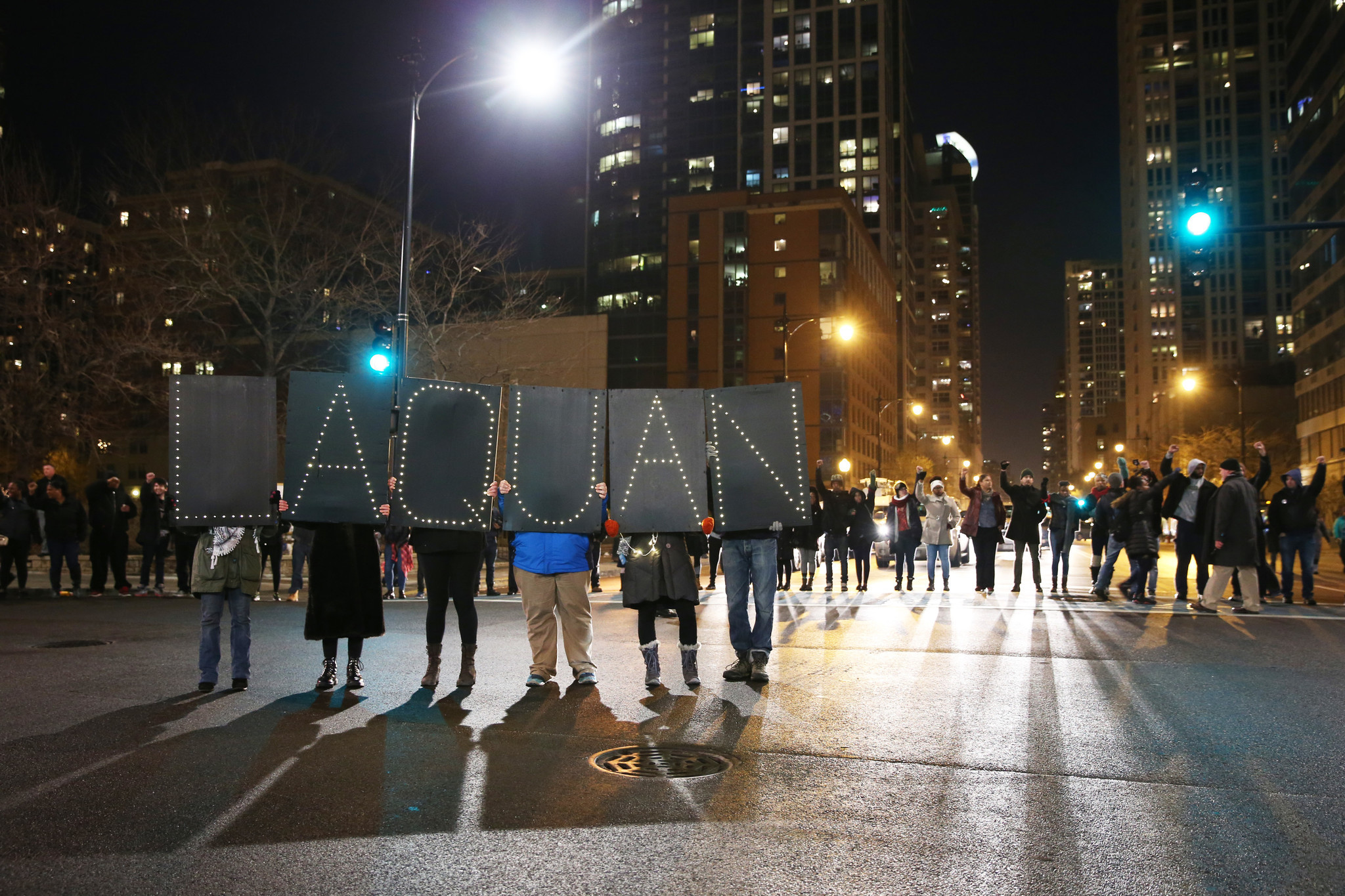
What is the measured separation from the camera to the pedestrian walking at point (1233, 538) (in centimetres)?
1390

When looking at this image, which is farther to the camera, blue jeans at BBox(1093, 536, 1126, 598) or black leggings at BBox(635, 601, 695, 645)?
blue jeans at BBox(1093, 536, 1126, 598)

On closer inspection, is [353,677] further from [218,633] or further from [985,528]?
[985,528]

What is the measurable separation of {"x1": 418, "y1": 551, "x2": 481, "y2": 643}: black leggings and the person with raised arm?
1069cm

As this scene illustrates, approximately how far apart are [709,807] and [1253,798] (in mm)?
2686

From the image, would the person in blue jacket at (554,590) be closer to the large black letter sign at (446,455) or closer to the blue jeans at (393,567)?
the large black letter sign at (446,455)

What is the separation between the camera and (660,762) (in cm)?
582

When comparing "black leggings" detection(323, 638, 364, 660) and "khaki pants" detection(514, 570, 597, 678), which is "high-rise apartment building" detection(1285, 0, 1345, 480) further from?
"black leggings" detection(323, 638, 364, 660)

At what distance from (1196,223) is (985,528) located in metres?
5.86

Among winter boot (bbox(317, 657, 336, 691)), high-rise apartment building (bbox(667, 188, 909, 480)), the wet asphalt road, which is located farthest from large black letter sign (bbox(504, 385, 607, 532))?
high-rise apartment building (bbox(667, 188, 909, 480))

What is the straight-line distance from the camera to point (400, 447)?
28.0 ft

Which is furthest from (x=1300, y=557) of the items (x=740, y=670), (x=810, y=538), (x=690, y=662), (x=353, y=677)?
(x=353, y=677)

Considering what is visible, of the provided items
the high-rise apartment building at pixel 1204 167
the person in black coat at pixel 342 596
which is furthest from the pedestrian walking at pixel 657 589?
the high-rise apartment building at pixel 1204 167

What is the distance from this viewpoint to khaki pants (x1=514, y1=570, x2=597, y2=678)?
27.6ft

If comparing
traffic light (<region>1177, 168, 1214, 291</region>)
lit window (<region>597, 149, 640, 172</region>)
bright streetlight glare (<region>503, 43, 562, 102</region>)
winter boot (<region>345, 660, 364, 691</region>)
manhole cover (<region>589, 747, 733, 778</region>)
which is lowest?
manhole cover (<region>589, 747, 733, 778</region>)
